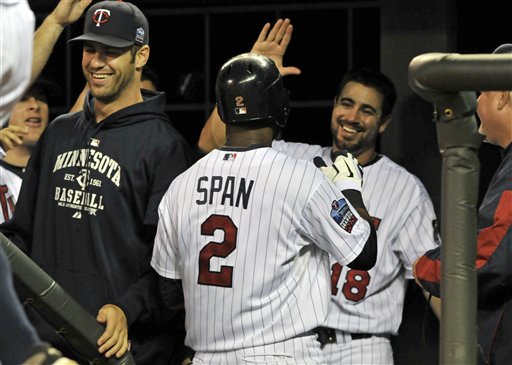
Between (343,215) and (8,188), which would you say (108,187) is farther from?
(8,188)

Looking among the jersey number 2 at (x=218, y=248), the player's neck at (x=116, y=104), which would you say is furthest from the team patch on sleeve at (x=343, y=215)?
the player's neck at (x=116, y=104)

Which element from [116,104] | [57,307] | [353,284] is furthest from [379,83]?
[57,307]

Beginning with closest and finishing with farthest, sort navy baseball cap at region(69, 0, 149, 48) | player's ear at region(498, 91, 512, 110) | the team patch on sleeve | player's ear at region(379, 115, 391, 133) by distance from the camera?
1. the team patch on sleeve
2. player's ear at region(498, 91, 512, 110)
3. navy baseball cap at region(69, 0, 149, 48)
4. player's ear at region(379, 115, 391, 133)

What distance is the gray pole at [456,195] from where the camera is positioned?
2.36m

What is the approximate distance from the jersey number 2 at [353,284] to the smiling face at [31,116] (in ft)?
5.62

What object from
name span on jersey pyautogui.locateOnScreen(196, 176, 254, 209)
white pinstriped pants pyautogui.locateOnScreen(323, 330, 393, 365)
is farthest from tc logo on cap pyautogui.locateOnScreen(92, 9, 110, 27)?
white pinstriped pants pyautogui.locateOnScreen(323, 330, 393, 365)

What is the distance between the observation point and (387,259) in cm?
496

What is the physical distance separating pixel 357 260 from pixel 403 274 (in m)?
1.23

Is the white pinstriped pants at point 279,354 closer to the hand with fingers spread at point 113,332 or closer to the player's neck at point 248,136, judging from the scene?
the hand with fingers spread at point 113,332

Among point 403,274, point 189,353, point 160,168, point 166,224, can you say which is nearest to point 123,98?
point 160,168

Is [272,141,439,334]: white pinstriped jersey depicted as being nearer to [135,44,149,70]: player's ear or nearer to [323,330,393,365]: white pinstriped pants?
[323,330,393,365]: white pinstriped pants

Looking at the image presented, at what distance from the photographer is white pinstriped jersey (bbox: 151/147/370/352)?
3.85 meters

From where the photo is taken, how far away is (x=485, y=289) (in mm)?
4066

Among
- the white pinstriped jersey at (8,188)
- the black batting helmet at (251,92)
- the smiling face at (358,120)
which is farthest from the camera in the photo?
the white pinstriped jersey at (8,188)
